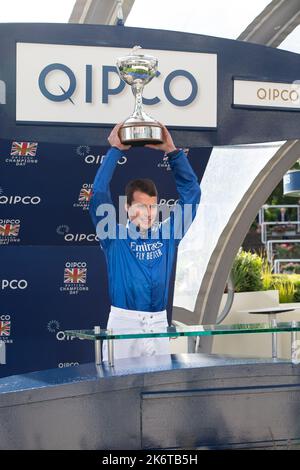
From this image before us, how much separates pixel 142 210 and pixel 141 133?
17.1 inches

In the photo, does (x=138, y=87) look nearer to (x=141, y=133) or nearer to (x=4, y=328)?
(x=141, y=133)

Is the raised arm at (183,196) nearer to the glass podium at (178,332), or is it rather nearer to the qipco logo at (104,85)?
the qipco logo at (104,85)

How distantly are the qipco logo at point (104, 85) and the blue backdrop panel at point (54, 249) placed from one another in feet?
3.10

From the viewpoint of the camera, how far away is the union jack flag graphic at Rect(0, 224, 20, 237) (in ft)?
21.1

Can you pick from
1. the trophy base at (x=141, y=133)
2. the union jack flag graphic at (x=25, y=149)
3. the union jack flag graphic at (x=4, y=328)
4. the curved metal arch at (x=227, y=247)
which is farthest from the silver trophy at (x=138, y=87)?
the curved metal arch at (x=227, y=247)

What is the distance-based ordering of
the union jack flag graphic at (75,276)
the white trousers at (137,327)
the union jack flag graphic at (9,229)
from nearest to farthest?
the white trousers at (137,327) → the union jack flag graphic at (9,229) → the union jack flag graphic at (75,276)

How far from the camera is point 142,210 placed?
14.6 feet

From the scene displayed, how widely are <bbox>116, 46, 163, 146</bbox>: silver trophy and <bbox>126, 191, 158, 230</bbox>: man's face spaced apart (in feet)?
1.01

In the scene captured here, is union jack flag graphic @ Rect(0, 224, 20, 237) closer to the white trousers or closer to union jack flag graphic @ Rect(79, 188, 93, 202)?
union jack flag graphic @ Rect(79, 188, 93, 202)

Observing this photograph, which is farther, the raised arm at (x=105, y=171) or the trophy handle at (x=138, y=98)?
the raised arm at (x=105, y=171)

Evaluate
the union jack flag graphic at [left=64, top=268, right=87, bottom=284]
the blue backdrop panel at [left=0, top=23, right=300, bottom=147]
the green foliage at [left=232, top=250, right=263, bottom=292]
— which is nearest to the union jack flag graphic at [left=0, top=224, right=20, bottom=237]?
the union jack flag graphic at [left=64, top=268, right=87, bottom=284]

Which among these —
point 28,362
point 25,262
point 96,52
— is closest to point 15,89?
point 96,52

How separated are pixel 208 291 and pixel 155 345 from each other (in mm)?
4191

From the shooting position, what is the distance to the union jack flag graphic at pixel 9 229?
6445mm
